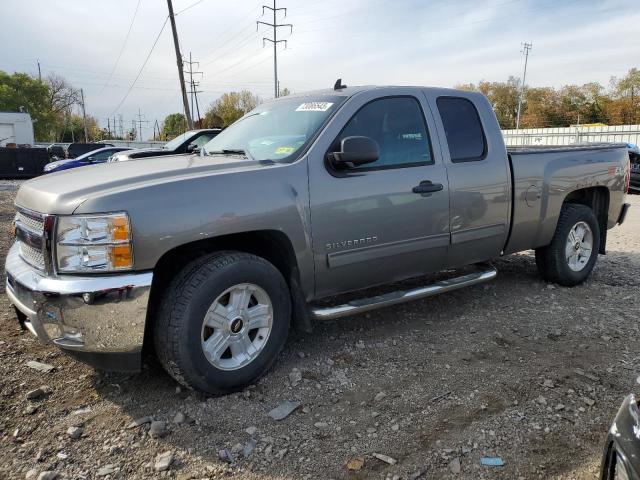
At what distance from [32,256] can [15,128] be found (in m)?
48.1

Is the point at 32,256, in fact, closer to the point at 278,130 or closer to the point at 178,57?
the point at 278,130

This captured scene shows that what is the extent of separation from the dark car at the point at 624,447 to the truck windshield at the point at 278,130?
2.33 metres

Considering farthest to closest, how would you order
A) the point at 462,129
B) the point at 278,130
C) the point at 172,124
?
the point at 172,124 < the point at 462,129 < the point at 278,130

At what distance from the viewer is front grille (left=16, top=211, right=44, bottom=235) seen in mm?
2811

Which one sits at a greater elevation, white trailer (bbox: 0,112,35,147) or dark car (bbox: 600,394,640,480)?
white trailer (bbox: 0,112,35,147)

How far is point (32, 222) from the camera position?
2.94 m

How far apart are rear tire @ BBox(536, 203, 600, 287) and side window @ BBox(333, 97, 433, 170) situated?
2.02 metres

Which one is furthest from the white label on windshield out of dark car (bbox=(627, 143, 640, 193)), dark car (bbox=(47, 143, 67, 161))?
dark car (bbox=(47, 143, 67, 161))

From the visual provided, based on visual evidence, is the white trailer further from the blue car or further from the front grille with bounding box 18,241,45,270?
the front grille with bounding box 18,241,45,270

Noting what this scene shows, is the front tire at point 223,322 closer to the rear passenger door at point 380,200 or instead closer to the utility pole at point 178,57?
the rear passenger door at point 380,200

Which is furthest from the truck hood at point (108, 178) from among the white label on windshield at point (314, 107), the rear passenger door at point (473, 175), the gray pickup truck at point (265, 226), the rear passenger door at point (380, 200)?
the rear passenger door at point (473, 175)

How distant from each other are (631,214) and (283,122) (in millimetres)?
9764

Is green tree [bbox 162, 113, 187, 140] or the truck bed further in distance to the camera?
green tree [bbox 162, 113, 187, 140]

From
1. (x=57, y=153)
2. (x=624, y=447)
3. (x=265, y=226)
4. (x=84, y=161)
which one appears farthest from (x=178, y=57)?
(x=624, y=447)
